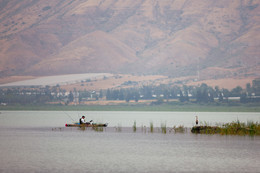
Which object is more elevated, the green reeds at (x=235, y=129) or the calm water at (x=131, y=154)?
the green reeds at (x=235, y=129)

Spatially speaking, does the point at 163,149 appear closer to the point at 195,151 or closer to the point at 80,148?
the point at 195,151

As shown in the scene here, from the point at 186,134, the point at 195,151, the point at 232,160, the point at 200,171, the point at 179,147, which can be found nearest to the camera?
the point at 200,171

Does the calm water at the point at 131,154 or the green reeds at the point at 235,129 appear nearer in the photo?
the calm water at the point at 131,154

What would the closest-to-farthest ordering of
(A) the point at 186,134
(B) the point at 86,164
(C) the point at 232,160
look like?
(B) the point at 86,164
(C) the point at 232,160
(A) the point at 186,134

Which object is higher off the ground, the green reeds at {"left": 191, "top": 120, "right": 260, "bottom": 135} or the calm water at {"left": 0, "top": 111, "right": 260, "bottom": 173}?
the green reeds at {"left": 191, "top": 120, "right": 260, "bottom": 135}

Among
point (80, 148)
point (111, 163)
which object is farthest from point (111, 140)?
point (111, 163)

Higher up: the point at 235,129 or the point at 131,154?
the point at 235,129

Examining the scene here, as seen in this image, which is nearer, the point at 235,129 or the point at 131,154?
the point at 131,154

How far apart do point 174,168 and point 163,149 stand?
55.0 feet

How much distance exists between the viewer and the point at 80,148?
6769cm

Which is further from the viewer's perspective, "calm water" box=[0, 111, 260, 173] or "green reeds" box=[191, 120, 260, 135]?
"green reeds" box=[191, 120, 260, 135]

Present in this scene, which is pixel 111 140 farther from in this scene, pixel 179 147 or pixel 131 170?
pixel 131 170

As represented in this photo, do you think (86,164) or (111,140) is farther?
(111,140)

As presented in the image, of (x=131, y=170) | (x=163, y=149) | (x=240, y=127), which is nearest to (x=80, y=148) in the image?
(x=163, y=149)
